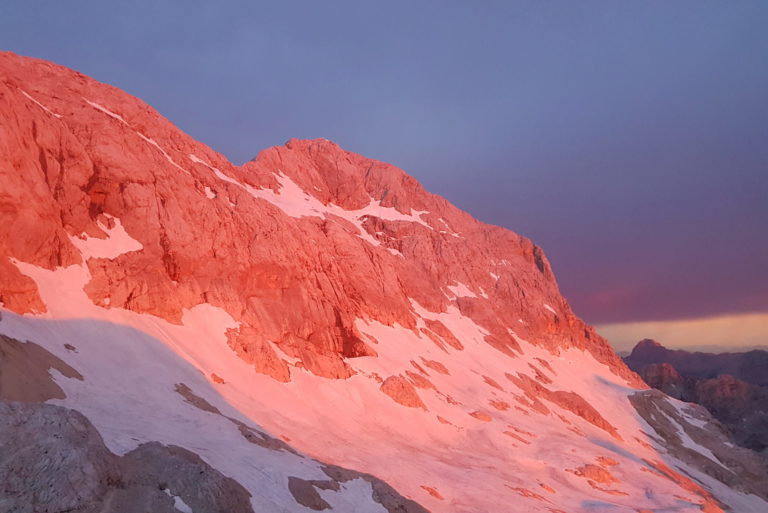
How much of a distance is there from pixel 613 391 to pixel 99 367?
91.6 m

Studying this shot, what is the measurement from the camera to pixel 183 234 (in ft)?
161

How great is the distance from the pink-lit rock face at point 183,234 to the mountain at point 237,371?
0.75 ft

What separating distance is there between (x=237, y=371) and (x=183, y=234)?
1450 cm

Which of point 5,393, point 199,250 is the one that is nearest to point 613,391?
point 199,250

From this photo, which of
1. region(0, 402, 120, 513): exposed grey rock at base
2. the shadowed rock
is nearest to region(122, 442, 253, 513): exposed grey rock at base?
region(0, 402, 120, 513): exposed grey rock at base

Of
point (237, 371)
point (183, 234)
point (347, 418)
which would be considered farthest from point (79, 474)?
point (183, 234)

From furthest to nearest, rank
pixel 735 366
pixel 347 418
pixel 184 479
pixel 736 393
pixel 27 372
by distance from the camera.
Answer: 1. pixel 735 366
2. pixel 736 393
3. pixel 347 418
4. pixel 27 372
5. pixel 184 479

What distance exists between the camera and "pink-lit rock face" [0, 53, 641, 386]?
3797cm

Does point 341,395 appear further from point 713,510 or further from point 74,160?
point 713,510

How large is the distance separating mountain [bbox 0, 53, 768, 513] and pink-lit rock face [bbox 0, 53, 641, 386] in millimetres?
228

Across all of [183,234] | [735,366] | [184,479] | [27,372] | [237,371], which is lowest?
[27,372]

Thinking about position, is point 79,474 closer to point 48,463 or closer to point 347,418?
point 48,463

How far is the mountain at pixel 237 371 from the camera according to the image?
68.2ft

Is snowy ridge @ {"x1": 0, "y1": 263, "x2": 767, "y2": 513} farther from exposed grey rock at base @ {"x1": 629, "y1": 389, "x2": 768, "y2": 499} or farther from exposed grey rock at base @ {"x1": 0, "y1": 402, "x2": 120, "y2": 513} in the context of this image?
exposed grey rock at base @ {"x1": 629, "y1": 389, "x2": 768, "y2": 499}
